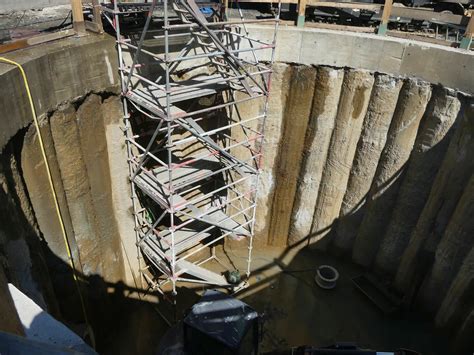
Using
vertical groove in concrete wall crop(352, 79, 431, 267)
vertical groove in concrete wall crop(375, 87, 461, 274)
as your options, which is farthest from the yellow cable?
vertical groove in concrete wall crop(375, 87, 461, 274)

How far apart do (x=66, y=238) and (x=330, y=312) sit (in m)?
6.69

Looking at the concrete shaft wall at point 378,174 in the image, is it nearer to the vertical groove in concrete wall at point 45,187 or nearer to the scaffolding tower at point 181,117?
the scaffolding tower at point 181,117

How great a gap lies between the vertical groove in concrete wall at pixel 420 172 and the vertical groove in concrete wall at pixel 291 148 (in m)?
2.73

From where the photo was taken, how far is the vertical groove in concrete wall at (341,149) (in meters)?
9.62

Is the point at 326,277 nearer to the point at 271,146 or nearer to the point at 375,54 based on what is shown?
the point at 271,146

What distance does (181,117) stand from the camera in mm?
6992

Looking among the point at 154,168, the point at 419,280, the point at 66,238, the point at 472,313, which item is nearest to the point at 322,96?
the point at 154,168

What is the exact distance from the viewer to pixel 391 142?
378 inches

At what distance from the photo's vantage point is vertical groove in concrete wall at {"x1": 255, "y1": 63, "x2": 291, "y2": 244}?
10.0m

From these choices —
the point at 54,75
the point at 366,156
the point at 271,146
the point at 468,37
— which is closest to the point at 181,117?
the point at 54,75

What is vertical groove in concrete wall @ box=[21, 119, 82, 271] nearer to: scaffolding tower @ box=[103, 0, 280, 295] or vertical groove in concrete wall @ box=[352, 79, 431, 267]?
scaffolding tower @ box=[103, 0, 280, 295]

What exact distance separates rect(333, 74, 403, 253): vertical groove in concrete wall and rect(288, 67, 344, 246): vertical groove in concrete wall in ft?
2.72

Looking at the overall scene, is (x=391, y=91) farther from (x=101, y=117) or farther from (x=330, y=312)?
→ (x=101, y=117)

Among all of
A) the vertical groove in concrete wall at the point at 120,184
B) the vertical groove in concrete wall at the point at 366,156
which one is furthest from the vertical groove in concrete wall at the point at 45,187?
the vertical groove in concrete wall at the point at 366,156
